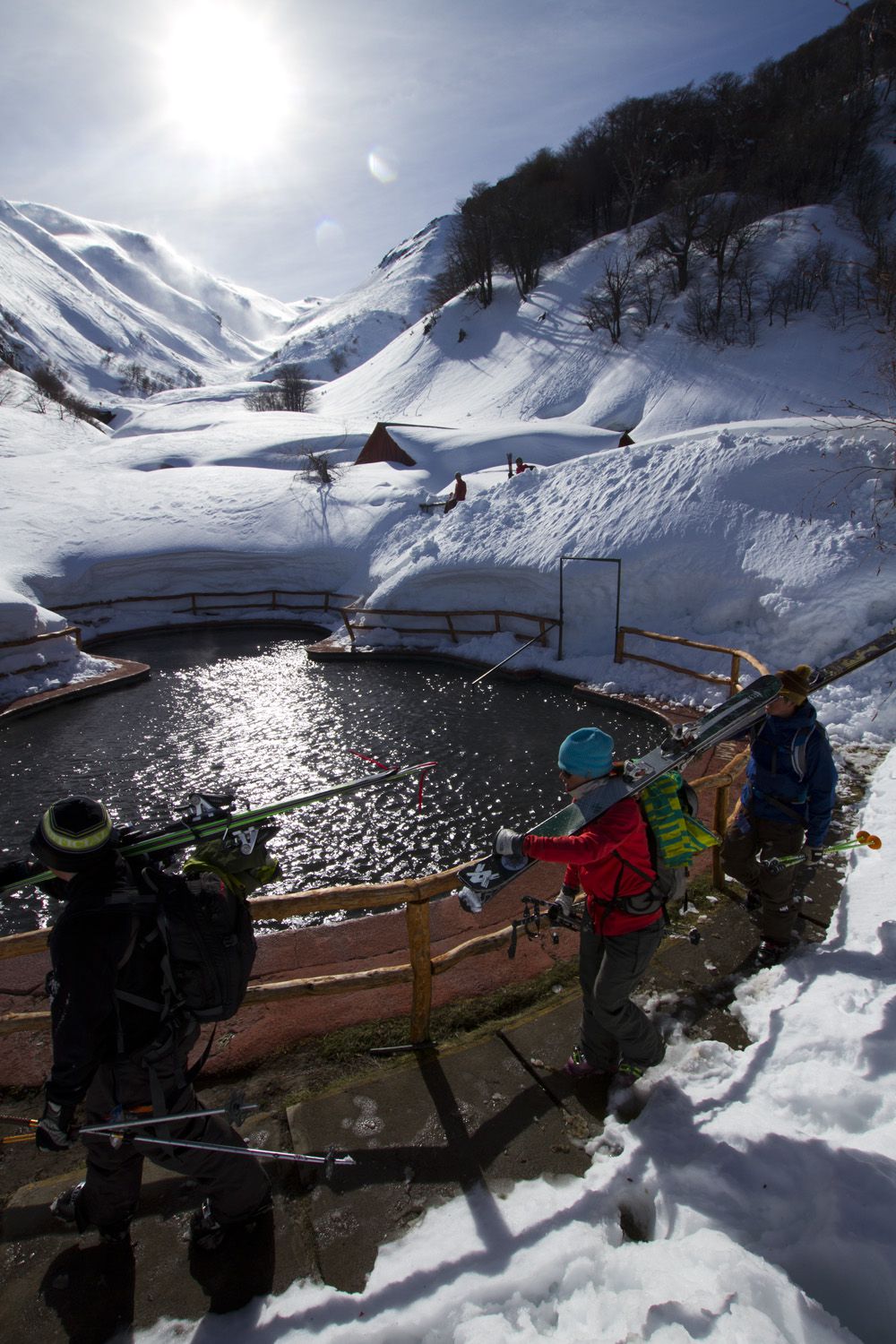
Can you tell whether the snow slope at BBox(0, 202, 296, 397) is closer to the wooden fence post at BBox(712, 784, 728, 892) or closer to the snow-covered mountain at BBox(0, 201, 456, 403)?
the snow-covered mountain at BBox(0, 201, 456, 403)

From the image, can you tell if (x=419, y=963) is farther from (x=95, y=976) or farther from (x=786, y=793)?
(x=786, y=793)

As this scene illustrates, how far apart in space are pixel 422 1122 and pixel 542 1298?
1160mm

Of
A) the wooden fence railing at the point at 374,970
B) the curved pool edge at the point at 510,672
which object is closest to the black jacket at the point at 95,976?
the wooden fence railing at the point at 374,970

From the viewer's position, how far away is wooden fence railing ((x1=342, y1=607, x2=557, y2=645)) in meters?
15.6

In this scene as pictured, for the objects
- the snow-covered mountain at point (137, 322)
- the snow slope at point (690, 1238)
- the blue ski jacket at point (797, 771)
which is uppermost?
the snow-covered mountain at point (137, 322)

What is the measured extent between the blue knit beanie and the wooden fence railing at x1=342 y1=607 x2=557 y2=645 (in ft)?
39.5

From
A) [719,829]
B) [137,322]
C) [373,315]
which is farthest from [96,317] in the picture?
[719,829]

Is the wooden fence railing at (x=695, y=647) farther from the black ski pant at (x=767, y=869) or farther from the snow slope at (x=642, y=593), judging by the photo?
the black ski pant at (x=767, y=869)

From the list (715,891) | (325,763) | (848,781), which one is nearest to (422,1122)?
(715,891)

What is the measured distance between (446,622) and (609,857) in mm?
14232

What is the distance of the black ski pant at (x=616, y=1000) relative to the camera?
3449mm

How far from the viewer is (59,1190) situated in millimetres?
3336

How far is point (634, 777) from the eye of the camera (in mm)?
3426

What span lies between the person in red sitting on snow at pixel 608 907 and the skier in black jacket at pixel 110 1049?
1.72m
